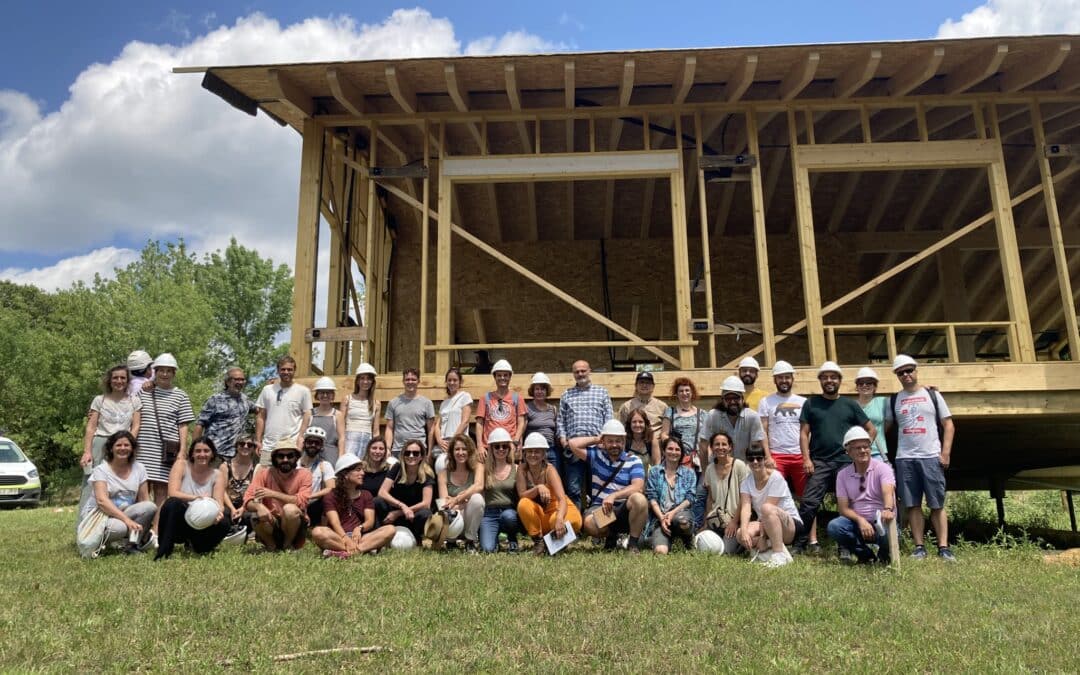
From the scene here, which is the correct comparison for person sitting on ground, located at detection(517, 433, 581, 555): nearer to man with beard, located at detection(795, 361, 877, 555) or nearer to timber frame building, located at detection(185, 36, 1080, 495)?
man with beard, located at detection(795, 361, 877, 555)

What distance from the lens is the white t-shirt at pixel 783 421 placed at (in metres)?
6.88

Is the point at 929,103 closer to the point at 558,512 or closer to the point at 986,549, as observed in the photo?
the point at 986,549

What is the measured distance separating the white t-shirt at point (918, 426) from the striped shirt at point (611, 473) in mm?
2285

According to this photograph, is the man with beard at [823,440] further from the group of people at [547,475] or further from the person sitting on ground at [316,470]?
the person sitting on ground at [316,470]

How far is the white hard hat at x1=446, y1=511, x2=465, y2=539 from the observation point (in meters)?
6.33

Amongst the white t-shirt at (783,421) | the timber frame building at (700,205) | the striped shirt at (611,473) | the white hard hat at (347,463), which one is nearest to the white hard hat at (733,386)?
the white t-shirt at (783,421)

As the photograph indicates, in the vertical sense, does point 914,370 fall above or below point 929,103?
below

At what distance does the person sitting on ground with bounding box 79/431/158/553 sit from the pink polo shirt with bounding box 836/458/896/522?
566 cm

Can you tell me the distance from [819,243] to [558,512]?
10114 mm

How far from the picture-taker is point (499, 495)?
6.48 metres

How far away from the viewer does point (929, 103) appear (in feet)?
32.6

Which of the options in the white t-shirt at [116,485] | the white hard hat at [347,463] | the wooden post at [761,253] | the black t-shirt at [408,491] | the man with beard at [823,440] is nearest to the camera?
the white t-shirt at [116,485]

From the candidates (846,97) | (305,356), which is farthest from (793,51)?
(305,356)

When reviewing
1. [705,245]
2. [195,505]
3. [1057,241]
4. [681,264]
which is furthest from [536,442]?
[1057,241]
